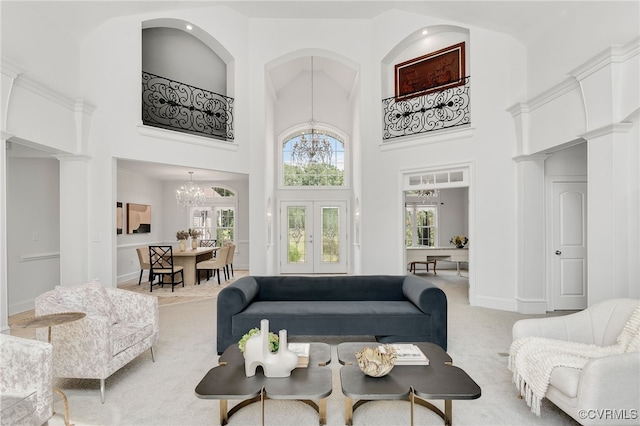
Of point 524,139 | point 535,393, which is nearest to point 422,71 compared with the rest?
point 524,139

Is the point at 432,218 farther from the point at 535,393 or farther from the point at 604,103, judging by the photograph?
the point at 535,393

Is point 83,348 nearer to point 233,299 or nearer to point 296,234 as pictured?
point 233,299

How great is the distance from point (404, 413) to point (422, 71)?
6259 mm

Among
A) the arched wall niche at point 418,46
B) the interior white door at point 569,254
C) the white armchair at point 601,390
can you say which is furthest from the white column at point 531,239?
the white armchair at point 601,390

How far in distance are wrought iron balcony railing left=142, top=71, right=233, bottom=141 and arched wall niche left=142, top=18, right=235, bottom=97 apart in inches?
11.5

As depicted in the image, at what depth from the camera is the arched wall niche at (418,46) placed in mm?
6465

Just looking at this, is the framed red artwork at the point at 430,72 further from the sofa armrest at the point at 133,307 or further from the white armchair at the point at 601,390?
the sofa armrest at the point at 133,307

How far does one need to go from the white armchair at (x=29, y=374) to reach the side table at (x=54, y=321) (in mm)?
228

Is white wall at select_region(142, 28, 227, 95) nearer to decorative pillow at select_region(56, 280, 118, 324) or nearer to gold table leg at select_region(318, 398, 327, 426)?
decorative pillow at select_region(56, 280, 118, 324)

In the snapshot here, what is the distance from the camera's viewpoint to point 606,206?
3578 mm

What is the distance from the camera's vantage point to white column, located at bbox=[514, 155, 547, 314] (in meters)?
5.36

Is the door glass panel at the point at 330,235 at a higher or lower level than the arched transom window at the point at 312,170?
lower

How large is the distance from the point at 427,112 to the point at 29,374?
22.1ft

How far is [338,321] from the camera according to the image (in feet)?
12.0
